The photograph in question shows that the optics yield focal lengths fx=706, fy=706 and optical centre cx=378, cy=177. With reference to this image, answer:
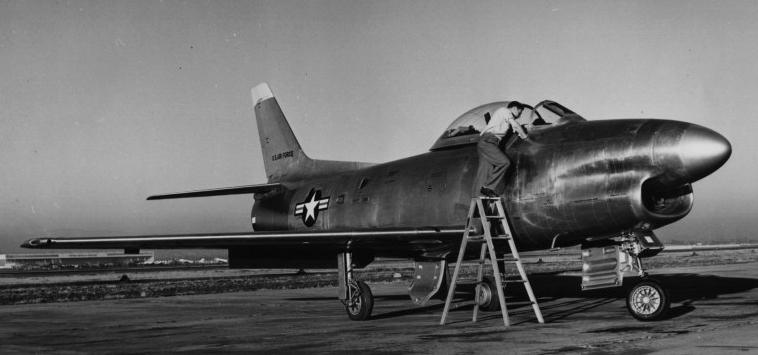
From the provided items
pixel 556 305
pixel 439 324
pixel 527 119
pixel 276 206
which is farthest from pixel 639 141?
pixel 276 206

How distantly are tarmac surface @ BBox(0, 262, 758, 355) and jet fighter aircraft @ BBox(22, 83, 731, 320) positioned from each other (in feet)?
3.08

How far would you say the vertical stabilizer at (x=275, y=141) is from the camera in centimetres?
1958

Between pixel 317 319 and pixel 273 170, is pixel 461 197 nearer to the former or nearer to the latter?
pixel 317 319

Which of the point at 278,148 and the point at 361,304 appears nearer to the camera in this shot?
the point at 361,304

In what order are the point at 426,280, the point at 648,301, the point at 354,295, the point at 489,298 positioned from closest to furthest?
the point at 648,301, the point at 426,280, the point at 354,295, the point at 489,298

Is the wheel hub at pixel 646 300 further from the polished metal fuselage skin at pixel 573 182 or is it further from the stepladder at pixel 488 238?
the stepladder at pixel 488 238

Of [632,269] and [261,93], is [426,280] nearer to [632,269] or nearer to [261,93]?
[632,269]

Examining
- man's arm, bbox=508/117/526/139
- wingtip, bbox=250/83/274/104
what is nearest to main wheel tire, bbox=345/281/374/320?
man's arm, bbox=508/117/526/139

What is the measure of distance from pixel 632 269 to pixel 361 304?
4.73 meters

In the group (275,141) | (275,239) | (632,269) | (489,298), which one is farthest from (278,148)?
(632,269)

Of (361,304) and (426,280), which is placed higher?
(426,280)

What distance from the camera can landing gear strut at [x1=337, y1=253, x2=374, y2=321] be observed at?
12.6 m

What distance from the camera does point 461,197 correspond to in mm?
12266

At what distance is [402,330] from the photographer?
1034 cm
